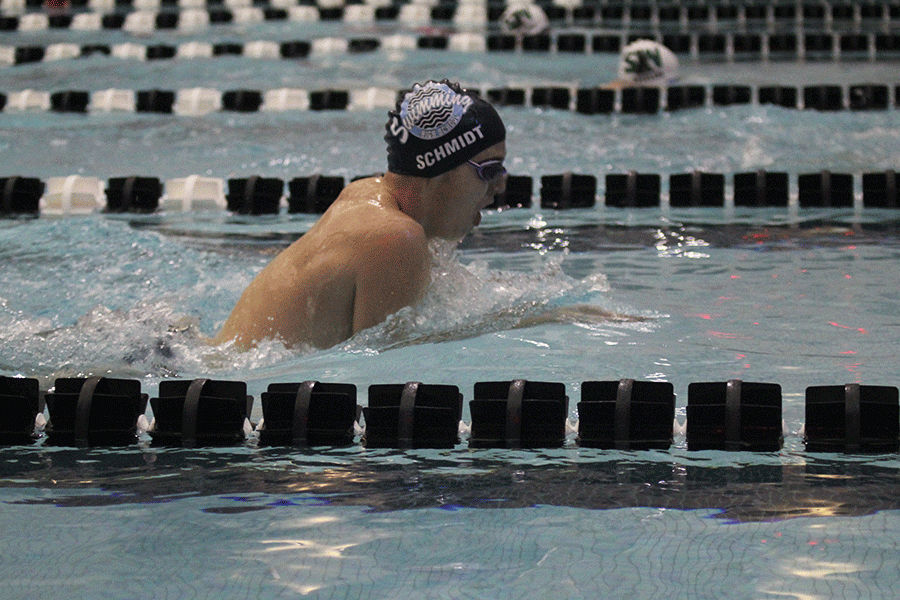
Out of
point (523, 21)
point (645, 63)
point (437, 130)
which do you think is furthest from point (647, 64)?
point (437, 130)

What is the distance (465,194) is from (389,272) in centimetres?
42

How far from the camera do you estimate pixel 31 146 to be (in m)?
7.62

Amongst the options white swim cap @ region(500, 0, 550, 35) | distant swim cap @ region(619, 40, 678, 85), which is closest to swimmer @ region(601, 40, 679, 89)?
distant swim cap @ region(619, 40, 678, 85)

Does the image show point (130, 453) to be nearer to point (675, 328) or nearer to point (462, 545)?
point (462, 545)

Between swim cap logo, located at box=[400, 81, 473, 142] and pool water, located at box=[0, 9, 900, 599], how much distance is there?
14.5 inches

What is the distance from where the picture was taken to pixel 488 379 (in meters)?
3.11

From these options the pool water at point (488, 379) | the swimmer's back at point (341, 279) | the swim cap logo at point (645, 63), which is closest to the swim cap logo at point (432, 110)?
the swimmer's back at point (341, 279)

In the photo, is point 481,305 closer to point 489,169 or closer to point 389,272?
point 489,169

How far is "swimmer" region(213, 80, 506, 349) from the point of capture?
3.05 m

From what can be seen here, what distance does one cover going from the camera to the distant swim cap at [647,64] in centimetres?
A: 858

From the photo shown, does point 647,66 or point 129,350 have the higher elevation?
point 647,66

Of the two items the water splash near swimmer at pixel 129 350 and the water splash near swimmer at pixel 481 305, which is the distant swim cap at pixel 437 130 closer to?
the water splash near swimmer at pixel 481 305

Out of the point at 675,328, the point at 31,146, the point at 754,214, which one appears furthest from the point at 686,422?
the point at 31,146

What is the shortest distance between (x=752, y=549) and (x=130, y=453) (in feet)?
4.47
